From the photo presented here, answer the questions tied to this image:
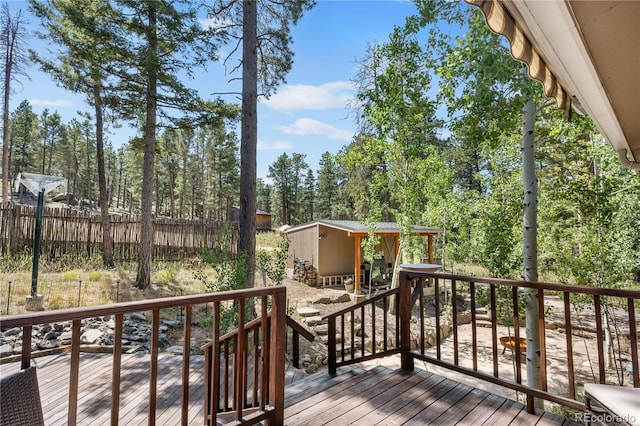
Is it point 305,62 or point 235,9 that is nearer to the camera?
point 235,9

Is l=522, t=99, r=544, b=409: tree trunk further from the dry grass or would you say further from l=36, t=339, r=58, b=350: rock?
l=36, t=339, r=58, b=350: rock

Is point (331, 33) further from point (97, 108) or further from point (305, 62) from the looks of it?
point (97, 108)

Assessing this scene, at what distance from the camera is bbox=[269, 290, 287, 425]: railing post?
2039mm

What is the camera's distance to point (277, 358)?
2035 mm

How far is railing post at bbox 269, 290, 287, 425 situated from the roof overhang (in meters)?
1.87

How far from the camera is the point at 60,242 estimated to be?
9.16 m

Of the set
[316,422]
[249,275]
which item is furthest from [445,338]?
[316,422]

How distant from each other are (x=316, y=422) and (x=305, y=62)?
7639 millimetres

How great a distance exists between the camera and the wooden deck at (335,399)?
2230mm

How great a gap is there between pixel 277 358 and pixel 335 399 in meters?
0.87

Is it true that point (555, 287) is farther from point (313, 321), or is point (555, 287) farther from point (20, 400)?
point (313, 321)

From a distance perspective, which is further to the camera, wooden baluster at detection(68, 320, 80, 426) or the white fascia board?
wooden baluster at detection(68, 320, 80, 426)

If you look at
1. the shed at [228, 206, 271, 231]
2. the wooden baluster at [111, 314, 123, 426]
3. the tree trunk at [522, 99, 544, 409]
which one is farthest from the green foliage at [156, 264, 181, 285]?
the shed at [228, 206, 271, 231]

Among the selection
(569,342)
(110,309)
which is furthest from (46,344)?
(569,342)
